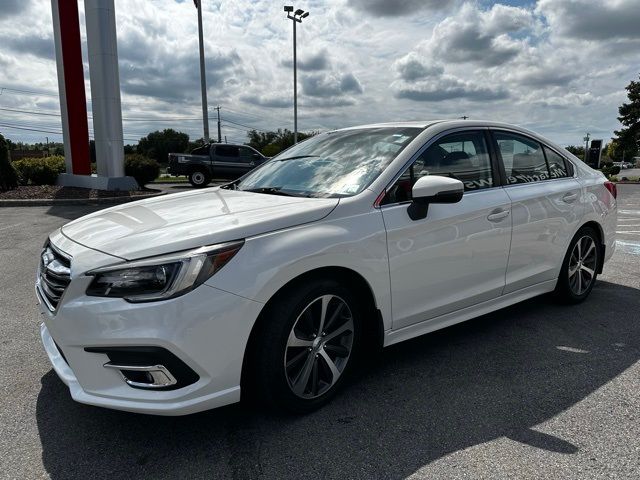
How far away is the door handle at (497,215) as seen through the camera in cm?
370

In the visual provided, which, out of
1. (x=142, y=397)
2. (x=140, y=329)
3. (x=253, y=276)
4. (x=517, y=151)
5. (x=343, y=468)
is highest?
(x=517, y=151)

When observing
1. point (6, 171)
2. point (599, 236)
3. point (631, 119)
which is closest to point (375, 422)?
point (599, 236)

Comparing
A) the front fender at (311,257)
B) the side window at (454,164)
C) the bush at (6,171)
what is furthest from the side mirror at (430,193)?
the bush at (6,171)

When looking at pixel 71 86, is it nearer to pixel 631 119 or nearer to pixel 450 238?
pixel 450 238

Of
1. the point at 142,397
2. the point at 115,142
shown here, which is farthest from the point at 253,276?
the point at 115,142

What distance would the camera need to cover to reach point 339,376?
3043 millimetres

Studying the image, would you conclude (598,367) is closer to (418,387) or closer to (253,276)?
(418,387)

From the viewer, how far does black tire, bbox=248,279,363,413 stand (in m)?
2.62

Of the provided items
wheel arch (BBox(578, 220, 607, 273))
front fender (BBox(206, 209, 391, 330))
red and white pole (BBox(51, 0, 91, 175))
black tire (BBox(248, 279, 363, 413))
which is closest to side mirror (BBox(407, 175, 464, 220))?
front fender (BBox(206, 209, 391, 330))

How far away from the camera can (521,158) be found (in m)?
4.28

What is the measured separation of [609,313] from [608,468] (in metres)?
2.60

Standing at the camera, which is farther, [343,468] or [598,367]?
[598,367]

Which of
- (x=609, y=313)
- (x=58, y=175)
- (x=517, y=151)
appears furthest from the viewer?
(x=58, y=175)

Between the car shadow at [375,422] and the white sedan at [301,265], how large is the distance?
24 cm
